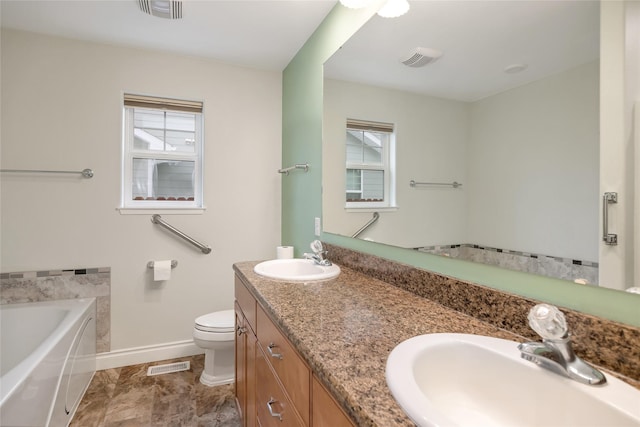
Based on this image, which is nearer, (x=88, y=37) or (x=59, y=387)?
(x=59, y=387)

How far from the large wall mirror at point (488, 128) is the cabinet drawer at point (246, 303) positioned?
64cm

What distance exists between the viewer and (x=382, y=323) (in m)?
0.91

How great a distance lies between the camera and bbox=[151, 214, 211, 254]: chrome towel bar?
2.44 meters

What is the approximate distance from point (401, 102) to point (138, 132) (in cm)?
215

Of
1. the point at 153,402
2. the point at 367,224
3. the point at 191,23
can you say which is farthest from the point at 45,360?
the point at 191,23

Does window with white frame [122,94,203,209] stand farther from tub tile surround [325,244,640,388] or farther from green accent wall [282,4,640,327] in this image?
tub tile surround [325,244,640,388]

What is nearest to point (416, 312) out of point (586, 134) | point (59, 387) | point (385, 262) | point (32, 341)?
point (385, 262)

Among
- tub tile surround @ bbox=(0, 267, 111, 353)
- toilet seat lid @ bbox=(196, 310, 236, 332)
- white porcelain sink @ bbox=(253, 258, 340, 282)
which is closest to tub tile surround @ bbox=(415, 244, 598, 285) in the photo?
white porcelain sink @ bbox=(253, 258, 340, 282)

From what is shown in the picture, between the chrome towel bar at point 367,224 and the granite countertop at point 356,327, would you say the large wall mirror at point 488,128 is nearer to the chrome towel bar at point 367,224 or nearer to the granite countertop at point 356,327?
the chrome towel bar at point 367,224

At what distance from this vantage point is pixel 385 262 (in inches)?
55.5

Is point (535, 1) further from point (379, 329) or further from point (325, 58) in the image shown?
point (325, 58)

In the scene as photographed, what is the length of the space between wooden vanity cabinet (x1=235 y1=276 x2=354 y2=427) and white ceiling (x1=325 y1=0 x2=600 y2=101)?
993mm

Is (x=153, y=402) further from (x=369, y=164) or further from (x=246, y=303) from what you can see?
(x=369, y=164)

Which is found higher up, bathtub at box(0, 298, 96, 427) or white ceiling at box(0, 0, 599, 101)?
white ceiling at box(0, 0, 599, 101)
